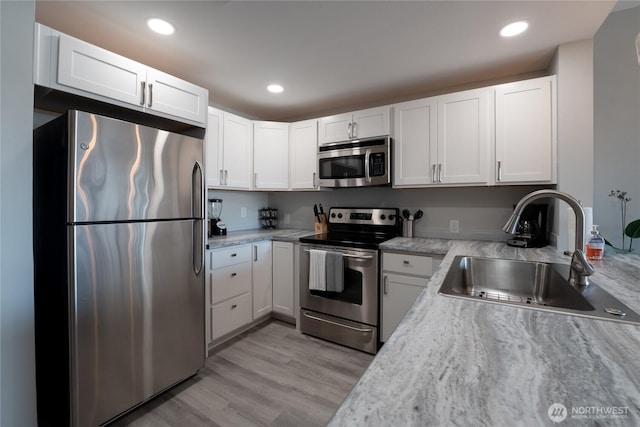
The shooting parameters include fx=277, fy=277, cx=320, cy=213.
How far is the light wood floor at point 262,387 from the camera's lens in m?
1.63

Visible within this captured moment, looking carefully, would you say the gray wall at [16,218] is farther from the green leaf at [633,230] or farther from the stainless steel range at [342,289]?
the green leaf at [633,230]

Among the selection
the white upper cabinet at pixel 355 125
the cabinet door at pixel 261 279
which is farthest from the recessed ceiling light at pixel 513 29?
the cabinet door at pixel 261 279

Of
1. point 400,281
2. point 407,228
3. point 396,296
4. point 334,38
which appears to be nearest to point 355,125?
point 334,38

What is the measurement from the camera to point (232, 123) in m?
2.76

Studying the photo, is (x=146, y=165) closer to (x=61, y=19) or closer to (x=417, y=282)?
(x=61, y=19)

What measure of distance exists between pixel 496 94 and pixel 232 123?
233 centimetres

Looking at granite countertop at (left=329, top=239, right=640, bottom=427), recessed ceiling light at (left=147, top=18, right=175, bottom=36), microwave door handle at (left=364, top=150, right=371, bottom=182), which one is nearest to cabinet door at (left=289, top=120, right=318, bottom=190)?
microwave door handle at (left=364, top=150, right=371, bottom=182)

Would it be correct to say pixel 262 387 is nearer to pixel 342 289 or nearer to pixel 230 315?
pixel 230 315

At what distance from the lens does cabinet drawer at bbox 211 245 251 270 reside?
2.32m

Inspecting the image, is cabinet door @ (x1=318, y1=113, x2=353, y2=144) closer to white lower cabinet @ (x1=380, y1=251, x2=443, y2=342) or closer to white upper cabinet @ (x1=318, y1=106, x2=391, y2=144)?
white upper cabinet @ (x1=318, y1=106, x2=391, y2=144)

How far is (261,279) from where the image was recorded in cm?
278

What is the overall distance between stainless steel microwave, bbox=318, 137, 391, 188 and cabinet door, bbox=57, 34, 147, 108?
5.42 feet

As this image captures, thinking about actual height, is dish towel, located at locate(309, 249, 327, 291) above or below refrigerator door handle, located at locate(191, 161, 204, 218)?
below

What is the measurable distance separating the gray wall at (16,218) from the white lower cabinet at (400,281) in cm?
217
